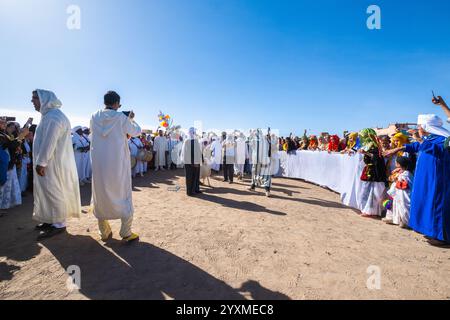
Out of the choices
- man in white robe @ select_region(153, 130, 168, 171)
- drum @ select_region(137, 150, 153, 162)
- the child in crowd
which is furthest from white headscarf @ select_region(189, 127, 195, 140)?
man in white robe @ select_region(153, 130, 168, 171)

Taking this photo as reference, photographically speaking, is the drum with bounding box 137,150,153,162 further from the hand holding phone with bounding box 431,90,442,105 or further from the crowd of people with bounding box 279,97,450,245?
the hand holding phone with bounding box 431,90,442,105

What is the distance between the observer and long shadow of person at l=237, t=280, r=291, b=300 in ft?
7.70

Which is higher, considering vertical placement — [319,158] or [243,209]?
[319,158]

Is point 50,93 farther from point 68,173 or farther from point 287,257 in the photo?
point 287,257

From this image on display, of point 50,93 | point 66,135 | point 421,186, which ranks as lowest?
point 421,186

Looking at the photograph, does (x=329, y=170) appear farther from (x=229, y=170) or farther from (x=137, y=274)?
(x=137, y=274)

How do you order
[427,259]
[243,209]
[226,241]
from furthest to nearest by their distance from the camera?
[243,209], [226,241], [427,259]

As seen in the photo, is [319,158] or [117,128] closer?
[117,128]

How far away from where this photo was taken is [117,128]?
3391 millimetres

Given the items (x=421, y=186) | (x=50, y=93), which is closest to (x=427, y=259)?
(x=421, y=186)

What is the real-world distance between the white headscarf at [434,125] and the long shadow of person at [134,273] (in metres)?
4.21

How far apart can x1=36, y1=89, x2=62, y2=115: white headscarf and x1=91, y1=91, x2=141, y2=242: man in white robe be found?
91cm

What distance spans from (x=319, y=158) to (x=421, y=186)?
5.88 meters
